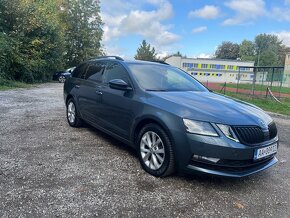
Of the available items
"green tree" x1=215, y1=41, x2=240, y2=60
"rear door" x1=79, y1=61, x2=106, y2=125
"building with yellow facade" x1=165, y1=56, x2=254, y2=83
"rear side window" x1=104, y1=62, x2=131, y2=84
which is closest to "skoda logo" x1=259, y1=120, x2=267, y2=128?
"rear side window" x1=104, y1=62, x2=131, y2=84

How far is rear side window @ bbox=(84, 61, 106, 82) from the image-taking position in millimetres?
5457

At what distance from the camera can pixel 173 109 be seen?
12.0 feet

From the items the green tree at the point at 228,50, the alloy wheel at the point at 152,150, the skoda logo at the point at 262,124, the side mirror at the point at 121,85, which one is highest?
the green tree at the point at 228,50

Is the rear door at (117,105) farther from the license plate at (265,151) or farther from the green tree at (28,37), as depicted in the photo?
the green tree at (28,37)

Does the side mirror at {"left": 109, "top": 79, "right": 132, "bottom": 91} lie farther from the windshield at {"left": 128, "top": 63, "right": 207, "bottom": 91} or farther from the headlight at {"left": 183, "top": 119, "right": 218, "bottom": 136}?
the headlight at {"left": 183, "top": 119, "right": 218, "bottom": 136}

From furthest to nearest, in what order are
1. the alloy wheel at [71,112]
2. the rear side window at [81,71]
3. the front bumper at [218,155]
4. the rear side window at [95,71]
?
the alloy wheel at [71,112], the rear side window at [81,71], the rear side window at [95,71], the front bumper at [218,155]

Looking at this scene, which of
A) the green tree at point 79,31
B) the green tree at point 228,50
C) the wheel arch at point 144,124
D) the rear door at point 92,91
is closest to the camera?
the wheel arch at point 144,124

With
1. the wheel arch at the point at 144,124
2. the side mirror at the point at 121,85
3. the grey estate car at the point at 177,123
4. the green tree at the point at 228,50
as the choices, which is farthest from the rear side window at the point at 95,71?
the green tree at the point at 228,50

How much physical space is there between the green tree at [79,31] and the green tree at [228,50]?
79089 mm

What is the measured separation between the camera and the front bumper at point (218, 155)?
3314 millimetres

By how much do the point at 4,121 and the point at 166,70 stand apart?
171 inches

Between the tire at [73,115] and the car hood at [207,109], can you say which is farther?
the tire at [73,115]

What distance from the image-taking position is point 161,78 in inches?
190

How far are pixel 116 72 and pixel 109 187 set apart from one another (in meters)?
2.18
